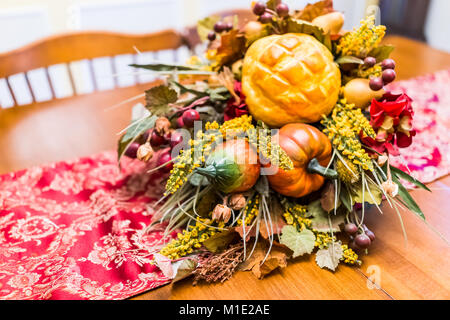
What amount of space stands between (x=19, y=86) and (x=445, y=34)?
3.37 metres

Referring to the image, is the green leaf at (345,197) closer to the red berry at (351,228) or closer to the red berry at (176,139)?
the red berry at (351,228)

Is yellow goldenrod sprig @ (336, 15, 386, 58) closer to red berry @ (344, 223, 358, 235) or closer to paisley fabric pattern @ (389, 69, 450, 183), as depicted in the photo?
paisley fabric pattern @ (389, 69, 450, 183)

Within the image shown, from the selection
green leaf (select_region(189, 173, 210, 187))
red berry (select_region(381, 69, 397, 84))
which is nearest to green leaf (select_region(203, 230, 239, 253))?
green leaf (select_region(189, 173, 210, 187))

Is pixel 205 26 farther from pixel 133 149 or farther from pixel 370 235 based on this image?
pixel 370 235

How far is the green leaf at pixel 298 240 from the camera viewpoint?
0.68 m

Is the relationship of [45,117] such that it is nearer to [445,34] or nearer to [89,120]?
[89,120]

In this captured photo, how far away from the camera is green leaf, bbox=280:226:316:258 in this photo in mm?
683

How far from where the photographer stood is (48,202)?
0.87m

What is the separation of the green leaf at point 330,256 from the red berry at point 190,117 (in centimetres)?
35

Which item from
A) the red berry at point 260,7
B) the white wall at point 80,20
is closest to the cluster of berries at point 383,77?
the red berry at point 260,7

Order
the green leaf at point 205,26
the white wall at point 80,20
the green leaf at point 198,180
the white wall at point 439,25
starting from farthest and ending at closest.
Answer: the white wall at point 439,25 < the white wall at point 80,20 < the green leaf at point 205,26 < the green leaf at point 198,180

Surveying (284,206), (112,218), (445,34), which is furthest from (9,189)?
(445,34)

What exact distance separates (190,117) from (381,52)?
1.41 feet

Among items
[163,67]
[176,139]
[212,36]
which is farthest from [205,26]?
[176,139]
